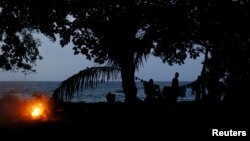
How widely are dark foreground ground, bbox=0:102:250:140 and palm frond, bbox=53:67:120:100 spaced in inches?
47.4

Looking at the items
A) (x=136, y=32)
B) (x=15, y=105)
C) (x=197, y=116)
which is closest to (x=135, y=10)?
(x=136, y=32)

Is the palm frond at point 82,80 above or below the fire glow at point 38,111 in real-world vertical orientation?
above

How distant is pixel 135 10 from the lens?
38.6 feet

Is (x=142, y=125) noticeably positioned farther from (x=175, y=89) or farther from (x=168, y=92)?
(x=175, y=89)

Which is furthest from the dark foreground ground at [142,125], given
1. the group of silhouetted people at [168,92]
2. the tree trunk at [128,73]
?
the tree trunk at [128,73]

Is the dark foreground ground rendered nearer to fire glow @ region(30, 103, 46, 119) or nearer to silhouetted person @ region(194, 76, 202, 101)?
silhouetted person @ region(194, 76, 202, 101)

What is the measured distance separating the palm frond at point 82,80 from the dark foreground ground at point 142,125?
120 cm

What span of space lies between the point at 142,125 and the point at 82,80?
2229 millimetres

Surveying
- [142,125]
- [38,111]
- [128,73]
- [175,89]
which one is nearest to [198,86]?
[175,89]

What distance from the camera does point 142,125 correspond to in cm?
1374

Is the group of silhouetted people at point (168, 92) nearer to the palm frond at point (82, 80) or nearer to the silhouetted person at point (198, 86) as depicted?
the silhouetted person at point (198, 86)

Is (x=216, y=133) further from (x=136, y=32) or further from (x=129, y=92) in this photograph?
(x=136, y=32)

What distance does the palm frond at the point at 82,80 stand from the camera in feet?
43.0

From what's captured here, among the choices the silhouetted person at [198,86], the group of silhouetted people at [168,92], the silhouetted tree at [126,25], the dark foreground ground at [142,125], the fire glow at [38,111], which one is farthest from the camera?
the fire glow at [38,111]
